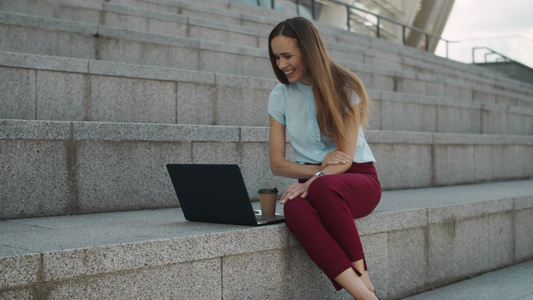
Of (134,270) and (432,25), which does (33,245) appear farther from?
(432,25)

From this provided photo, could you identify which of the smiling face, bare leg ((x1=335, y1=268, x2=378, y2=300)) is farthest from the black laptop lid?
the smiling face

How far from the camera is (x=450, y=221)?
391cm

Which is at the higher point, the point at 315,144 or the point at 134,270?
the point at 315,144

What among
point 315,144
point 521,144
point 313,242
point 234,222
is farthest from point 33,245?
point 521,144

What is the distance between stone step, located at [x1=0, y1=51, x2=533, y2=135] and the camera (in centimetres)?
372

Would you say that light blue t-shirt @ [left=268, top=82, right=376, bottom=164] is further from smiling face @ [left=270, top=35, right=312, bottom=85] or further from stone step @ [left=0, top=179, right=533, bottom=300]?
stone step @ [left=0, top=179, right=533, bottom=300]

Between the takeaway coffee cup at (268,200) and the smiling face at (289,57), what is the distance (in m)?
0.67

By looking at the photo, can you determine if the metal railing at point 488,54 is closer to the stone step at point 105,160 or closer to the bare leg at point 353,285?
the stone step at point 105,160

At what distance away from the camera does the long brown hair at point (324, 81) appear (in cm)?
308

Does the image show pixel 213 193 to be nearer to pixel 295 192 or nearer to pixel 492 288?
pixel 295 192

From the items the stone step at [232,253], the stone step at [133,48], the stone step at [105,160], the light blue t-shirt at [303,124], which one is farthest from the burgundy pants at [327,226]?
the stone step at [133,48]

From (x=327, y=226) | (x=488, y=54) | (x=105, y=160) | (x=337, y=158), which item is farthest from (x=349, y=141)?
(x=488, y=54)

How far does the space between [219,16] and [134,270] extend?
20.8 feet

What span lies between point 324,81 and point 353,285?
112cm
